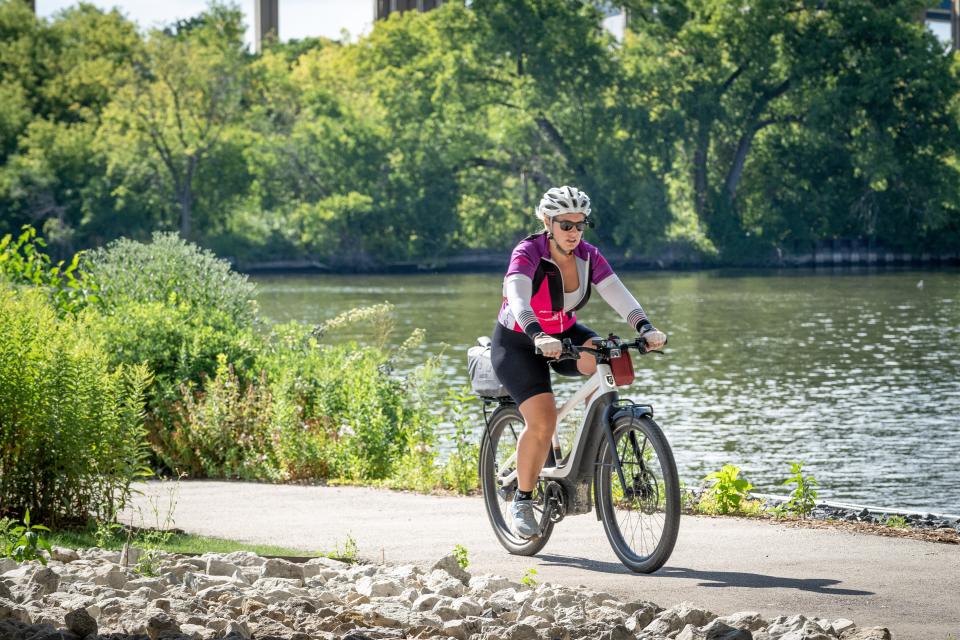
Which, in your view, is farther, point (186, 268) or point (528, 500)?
point (186, 268)

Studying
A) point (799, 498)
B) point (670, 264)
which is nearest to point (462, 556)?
point (799, 498)

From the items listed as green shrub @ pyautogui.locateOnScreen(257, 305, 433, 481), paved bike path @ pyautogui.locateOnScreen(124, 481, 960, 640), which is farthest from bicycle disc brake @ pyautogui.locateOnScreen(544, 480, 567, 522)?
green shrub @ pyautogui.locateOnScreen(257, 305, 433, 481)

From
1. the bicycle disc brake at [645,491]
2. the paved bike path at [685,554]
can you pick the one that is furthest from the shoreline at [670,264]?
the bicycle disc brake at [645,491]

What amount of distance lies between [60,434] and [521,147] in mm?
66707

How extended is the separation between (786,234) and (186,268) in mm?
61335

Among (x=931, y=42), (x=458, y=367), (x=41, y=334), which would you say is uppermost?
(x=931, y=42)

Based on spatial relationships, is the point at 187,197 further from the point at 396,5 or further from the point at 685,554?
the point at 685,554

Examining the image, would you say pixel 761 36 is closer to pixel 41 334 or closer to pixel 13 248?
pixel 13 248

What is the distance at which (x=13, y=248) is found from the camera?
45.6ft

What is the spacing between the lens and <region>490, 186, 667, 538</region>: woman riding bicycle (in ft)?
23.3

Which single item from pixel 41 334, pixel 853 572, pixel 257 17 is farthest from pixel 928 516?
pixel 257 17

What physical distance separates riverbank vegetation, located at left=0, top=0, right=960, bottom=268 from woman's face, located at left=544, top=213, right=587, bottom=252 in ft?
209

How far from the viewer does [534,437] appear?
291 inches

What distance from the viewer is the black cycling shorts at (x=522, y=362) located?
24.0ft
